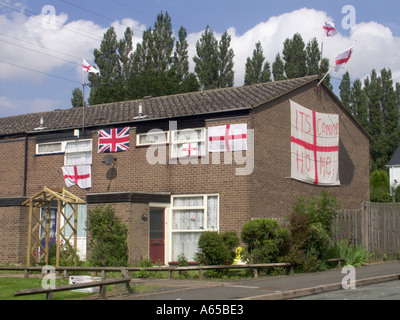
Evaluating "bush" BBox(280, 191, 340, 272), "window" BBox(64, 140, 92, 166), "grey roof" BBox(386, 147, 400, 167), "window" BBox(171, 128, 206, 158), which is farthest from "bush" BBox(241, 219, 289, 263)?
"grey roof" BBox(386, 147, 400, 167)

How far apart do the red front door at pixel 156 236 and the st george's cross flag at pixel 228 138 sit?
10.2 feet

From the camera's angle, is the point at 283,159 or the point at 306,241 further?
the point at 283,159

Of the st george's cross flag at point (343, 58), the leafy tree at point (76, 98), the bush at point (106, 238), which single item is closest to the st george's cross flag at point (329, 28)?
the st george's cross flag at point (343, 58)

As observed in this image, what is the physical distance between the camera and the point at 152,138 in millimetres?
22297

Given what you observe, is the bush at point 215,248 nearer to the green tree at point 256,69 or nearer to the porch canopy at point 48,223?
the porch canopy at point 48,223

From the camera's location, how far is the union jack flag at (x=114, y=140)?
2286 cm

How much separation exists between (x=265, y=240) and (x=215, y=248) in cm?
149

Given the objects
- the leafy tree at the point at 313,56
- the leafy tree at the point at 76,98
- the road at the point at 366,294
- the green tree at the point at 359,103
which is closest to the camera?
the road at the point at 366,294

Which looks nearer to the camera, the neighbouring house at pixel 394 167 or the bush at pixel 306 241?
the bush at pixel 306 241

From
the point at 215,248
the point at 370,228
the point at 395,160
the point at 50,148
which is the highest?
the point at 395,160

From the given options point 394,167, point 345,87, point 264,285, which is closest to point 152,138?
point 264,285

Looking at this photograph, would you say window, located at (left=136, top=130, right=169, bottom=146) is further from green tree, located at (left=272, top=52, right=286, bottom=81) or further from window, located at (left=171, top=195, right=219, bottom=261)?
green tree, located at (left=272, top=52, right=286, bottom=81)

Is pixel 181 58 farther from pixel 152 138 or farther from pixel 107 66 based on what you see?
pixel 152 138
